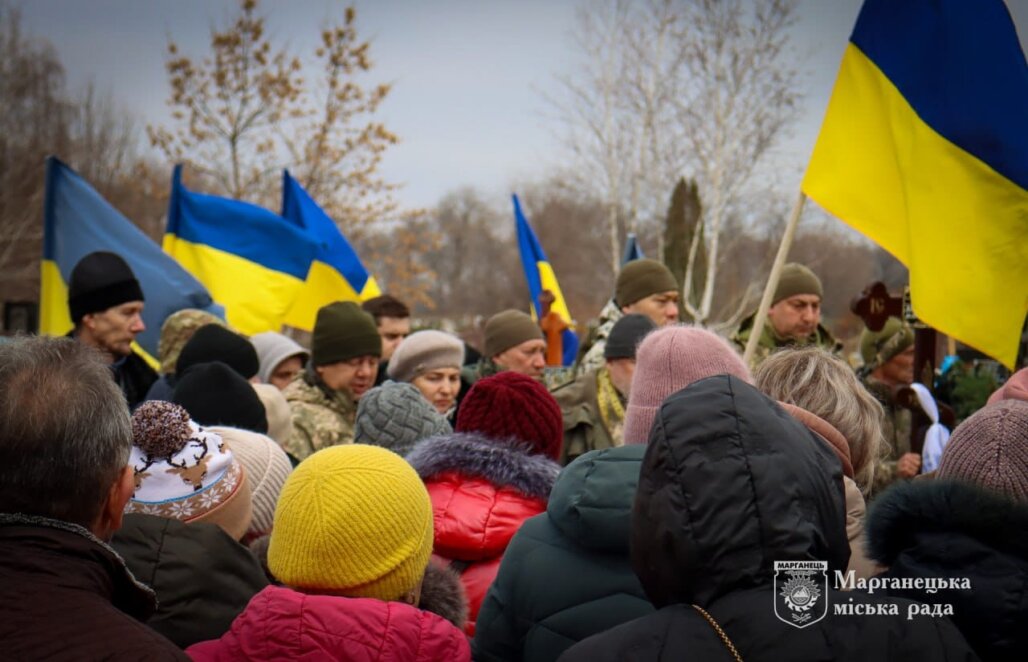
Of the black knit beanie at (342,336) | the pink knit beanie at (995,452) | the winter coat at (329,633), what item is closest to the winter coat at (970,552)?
the pink knit beanie at (995,452)

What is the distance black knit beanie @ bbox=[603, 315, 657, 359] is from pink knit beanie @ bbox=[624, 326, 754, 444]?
241 centimetres

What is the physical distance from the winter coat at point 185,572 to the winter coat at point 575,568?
0.74 metres

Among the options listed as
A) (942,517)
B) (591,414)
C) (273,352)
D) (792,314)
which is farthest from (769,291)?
(273,352)

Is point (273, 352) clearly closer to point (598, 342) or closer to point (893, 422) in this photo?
point (598, 342)

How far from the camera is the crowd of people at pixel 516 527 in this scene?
5.63ft

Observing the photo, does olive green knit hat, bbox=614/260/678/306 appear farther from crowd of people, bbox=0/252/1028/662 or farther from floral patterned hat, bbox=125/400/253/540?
floral patterned hat, bbox=125/400/253/540

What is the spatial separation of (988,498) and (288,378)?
222 inches

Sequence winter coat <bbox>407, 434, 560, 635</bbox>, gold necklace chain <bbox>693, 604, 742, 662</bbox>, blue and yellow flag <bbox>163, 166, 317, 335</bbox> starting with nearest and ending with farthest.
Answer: gold necklace chain <bbox>693, 604, 742, 662</bbox> < winter coat <bbox>407, 434, 560, 635</bbox> < blue and yellow flag <bbox>163, 166, 317, 335</bbox>

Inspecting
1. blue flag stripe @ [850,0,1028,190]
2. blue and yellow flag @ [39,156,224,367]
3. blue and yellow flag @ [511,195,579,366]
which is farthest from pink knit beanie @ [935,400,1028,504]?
blue and yellow flag @ [511,195,579,366]

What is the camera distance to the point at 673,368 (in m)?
3.06

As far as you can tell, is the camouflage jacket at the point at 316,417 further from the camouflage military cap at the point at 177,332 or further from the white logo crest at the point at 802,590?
the white logo crest at the point at 802,590

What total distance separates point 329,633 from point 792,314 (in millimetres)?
4866

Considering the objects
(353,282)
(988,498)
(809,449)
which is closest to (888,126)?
(988,498)

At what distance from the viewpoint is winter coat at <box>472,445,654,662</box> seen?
8.02 ft
